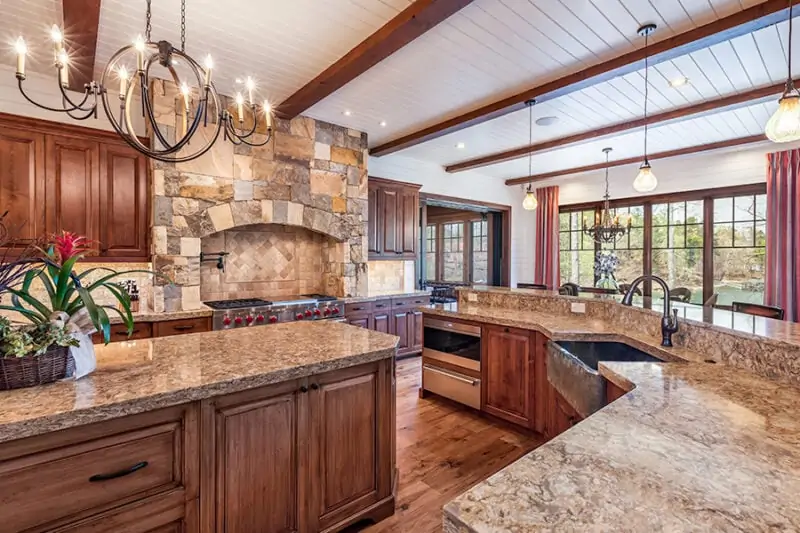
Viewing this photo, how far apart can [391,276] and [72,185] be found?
3.69 m

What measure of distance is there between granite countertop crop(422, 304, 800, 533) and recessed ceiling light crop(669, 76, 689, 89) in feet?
9.46

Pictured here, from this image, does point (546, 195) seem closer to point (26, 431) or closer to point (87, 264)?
point (87, 264)

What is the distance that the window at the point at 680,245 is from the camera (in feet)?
19.0

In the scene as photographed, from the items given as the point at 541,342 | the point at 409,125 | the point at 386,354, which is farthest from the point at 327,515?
the point at 409,125

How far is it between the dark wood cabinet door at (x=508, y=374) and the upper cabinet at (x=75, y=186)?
316 centimetres

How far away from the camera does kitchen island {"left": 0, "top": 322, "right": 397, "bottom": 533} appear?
1.21m

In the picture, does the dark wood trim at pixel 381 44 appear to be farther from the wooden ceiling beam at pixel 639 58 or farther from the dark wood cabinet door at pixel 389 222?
the dark wood cabinet door at pixel 389 222

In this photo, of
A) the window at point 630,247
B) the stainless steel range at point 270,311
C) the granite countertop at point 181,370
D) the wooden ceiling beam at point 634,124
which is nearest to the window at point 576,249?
the window at point 630,247

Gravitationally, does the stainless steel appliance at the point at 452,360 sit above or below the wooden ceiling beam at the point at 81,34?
below

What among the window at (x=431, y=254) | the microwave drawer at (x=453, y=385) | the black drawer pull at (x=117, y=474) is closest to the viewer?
the black drawer pull at (x=117, y=474)

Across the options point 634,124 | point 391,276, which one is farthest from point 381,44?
point 391,276

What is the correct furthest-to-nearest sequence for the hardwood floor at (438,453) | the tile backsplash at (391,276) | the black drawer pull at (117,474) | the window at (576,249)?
the window at (576,249), the tile backsplash at (391,276), the hardwood floor at (438,453), the black drawer pull at (117,474)

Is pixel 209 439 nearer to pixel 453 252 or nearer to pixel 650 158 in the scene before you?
pixel 650 158

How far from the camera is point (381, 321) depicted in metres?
4.97
